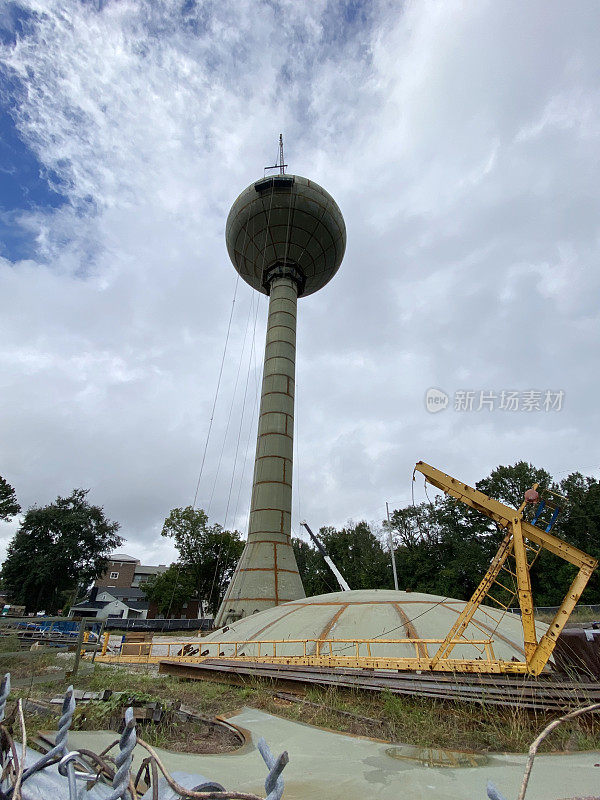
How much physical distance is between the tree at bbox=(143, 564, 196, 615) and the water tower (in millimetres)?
26520

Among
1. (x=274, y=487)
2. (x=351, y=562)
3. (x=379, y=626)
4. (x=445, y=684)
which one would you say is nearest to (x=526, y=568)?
(x=445, y=684)

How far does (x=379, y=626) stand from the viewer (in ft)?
42.6

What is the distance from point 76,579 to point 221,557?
20.1 m

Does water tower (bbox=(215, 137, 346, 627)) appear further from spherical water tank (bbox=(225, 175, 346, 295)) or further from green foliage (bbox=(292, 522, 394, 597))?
green foliage (bbox=(292, 522, 394, 597))

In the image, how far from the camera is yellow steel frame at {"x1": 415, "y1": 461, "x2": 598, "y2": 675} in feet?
28.8

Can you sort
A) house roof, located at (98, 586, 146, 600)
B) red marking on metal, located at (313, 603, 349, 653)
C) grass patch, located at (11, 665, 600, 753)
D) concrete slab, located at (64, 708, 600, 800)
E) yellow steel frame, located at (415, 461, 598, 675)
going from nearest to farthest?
concrete slab, located at (64, 708, 600, 800) < grass patch, located at (11, 665, 600, 753) < yellow steel frame, located at (415, 461, 598, 675) < red marking on metal, located at (313, 603, 349, 653) < house roof, located at (98, 586, 146, 600)

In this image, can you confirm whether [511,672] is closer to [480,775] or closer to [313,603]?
[480,775]

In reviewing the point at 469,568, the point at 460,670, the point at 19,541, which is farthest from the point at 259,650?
the point at 19,541

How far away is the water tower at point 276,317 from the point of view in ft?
76.3

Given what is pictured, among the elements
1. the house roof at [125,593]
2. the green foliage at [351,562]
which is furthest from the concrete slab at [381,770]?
the house roof at [125,593]

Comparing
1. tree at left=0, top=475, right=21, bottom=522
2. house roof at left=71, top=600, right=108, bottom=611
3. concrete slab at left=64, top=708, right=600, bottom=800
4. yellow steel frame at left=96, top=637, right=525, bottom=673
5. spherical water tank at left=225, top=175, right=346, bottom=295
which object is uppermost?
spherical water tank at left=225, top=175, right=346, bottom=295

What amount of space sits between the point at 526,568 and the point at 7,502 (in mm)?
58308

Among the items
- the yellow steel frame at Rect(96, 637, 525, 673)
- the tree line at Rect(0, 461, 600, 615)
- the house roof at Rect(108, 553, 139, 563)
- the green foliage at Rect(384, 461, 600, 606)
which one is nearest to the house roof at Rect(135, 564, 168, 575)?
the house roof at Rect(108, 553, 139, 563)

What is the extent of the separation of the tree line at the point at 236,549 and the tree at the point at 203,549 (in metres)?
0.11
